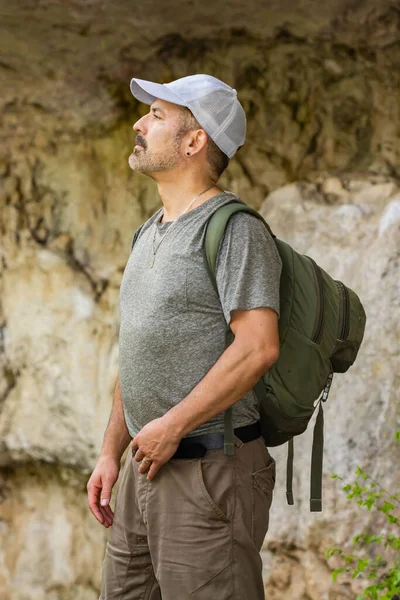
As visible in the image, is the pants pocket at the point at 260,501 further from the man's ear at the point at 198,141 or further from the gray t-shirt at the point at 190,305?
the man's ear at the point at 198,141

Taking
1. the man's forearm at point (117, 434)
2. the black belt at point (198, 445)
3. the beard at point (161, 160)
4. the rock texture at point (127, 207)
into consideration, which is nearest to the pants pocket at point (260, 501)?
the black belt at point (198, 445)

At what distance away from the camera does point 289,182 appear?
11.6ft

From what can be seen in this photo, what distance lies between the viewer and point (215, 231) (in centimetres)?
196

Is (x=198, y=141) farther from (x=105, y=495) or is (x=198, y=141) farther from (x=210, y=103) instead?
(x=105, y=495)

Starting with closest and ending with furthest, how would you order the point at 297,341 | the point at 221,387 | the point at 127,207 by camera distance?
the point at 221,387 → the point at 297,341 → the point at 127,207

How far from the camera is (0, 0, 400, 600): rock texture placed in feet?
10.3

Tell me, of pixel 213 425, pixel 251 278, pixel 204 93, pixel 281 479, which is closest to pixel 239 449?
pixel 213 425

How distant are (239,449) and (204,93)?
790mm

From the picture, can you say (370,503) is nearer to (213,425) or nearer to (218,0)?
(213,425)

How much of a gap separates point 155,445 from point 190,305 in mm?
299

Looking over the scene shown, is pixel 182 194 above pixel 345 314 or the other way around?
above

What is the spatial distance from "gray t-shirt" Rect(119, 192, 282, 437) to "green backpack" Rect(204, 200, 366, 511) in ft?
0.11

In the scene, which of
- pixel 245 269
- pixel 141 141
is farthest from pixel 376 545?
pixel 141 141


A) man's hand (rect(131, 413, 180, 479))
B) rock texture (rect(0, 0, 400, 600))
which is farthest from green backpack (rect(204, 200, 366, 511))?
rock texture (rect(0, 0, 400, 600))
